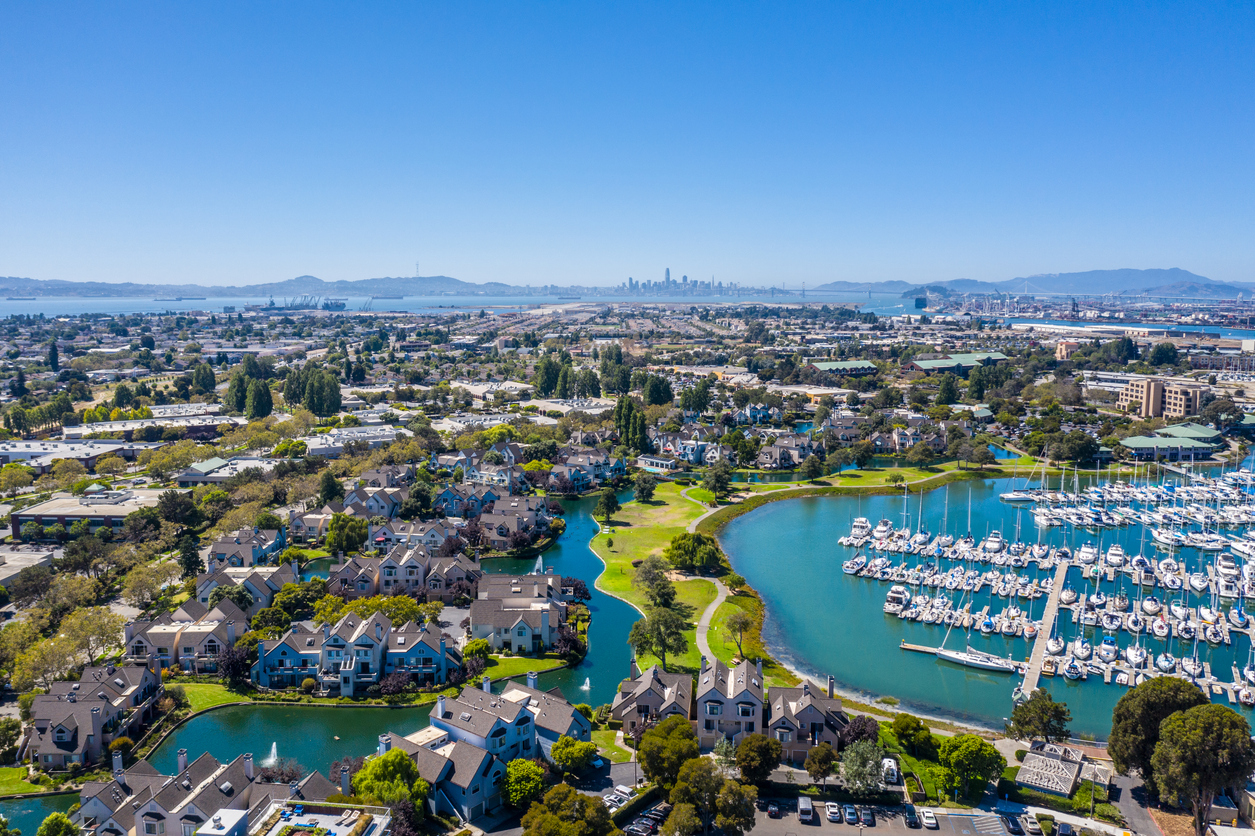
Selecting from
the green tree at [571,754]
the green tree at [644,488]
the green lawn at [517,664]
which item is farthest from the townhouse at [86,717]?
the green tree at [644,488]

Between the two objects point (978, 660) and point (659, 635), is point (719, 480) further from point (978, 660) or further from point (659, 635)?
point (659, 635)

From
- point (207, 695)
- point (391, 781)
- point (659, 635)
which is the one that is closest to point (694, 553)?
point (659, 635)

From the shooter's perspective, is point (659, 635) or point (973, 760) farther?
point (659, 635)

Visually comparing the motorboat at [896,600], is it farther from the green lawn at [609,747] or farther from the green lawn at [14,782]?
the green lawn at [14,782]

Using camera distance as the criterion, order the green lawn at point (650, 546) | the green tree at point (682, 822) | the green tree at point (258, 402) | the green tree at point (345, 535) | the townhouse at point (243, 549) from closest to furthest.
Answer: the green tree at point (682, 822) < the green lawn at point (650, 546) < the townhouse at point (243, 549) < the green tree at point (345, 535) < the green tree at point (258, 402)

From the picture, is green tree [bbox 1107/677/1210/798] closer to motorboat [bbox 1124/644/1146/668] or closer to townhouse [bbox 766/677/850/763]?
townhouse [bbox 766/677/850/763]
